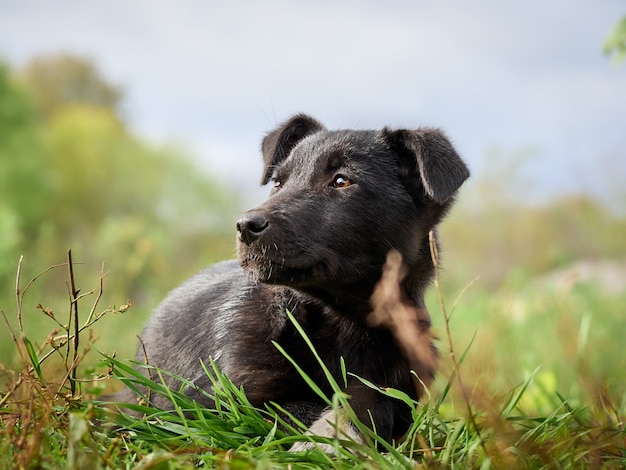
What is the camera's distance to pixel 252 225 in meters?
3.21

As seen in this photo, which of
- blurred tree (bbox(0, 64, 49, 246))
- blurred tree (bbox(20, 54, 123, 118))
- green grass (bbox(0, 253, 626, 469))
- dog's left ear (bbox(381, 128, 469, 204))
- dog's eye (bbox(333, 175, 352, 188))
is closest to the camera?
green grass (bbox(0, 253, 626, 469))

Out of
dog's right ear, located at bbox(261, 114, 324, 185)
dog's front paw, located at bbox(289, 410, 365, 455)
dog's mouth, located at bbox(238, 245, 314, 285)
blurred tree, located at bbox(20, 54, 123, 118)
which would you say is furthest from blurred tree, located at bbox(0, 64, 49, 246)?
dog's front paw, located at bbox(289, 410, 365, 455)

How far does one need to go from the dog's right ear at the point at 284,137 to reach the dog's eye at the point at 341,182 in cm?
83

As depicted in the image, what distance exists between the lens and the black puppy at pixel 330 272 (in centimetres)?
334

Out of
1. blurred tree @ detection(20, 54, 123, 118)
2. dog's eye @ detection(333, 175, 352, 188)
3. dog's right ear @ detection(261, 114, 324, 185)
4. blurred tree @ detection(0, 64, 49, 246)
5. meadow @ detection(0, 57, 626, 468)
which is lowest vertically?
meadow @ detection(0, 57, 626, 468)

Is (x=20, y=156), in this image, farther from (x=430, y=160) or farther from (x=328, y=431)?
(x=328, y=431)

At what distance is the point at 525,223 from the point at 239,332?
2350cm

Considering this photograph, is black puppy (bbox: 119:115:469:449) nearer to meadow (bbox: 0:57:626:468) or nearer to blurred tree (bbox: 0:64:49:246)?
meadow (bbox: 0:57:626:468)

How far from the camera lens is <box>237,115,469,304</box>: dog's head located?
330cm

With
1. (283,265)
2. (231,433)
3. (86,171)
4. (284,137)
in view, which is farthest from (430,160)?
(86,171)

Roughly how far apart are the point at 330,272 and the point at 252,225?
483 millimetres

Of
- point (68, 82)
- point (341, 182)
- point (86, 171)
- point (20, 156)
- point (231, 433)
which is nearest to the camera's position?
point (231, 433)

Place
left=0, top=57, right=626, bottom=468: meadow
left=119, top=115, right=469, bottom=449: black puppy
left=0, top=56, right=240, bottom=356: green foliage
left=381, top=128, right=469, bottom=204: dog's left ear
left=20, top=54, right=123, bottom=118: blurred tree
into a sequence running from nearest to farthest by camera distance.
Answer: left=0, top=57, right=626, bottom=468: meadow → left=119, top=115, right=469, bottom=449: black puppy → left=381, top=128, right=469, bottom=204: dog's left ear → left=0, top=56, right=240, bottom=356: green foliage → left=20, top=54, right=123, bottom=118: blurred tree

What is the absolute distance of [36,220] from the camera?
2944 centimetres
